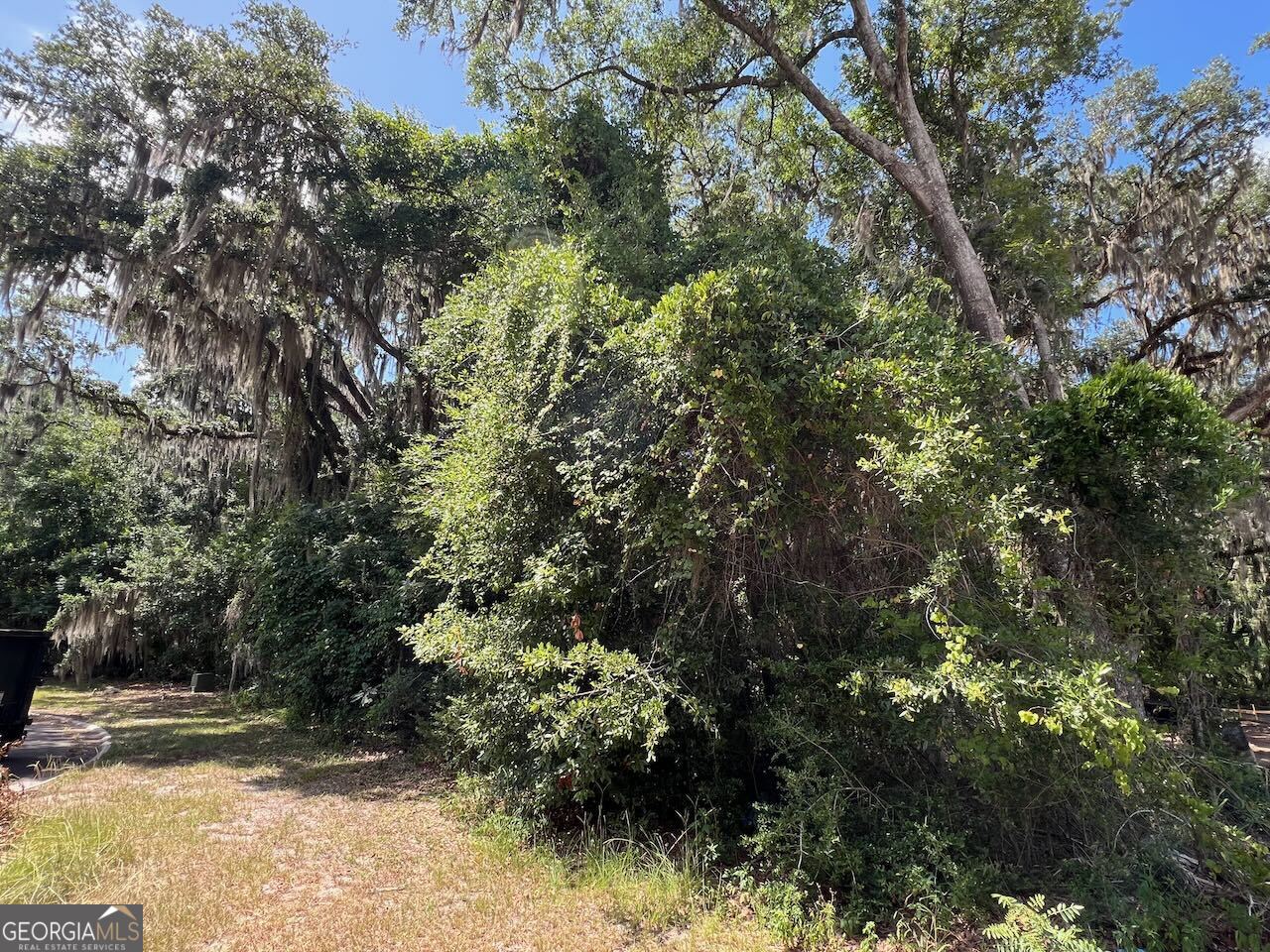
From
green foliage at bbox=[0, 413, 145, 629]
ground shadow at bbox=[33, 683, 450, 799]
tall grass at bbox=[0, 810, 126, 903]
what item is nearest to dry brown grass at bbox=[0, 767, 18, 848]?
tall grass at bbox=[0, 810, 126, 903]

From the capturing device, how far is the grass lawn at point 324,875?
11.4 ft

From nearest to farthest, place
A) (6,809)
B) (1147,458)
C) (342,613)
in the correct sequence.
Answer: (1147,458) < (6,809) < (342,613)

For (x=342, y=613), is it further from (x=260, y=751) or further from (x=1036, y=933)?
(x=1036, y=933)

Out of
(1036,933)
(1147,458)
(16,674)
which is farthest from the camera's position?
(16,674)

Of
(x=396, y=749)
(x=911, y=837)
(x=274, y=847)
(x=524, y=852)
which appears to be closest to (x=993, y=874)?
(x=911, y=837)

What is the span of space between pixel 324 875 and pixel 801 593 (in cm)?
392

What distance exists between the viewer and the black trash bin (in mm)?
6422

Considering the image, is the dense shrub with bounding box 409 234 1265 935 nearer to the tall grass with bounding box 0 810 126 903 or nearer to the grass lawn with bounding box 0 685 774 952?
the grass lawn with bounding box 0 685 774 952

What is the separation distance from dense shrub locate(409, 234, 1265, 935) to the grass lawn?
0.66m

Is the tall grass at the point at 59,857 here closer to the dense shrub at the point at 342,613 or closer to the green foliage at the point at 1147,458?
the dense shrub at the point at 342,613

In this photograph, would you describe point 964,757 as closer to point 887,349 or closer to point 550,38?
point 887,349

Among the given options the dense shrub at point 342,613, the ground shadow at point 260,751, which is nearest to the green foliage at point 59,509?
the ground shadow at point 260,751

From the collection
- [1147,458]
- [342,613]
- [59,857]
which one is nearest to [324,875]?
[59,857]

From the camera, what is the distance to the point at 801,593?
16.3 feet
